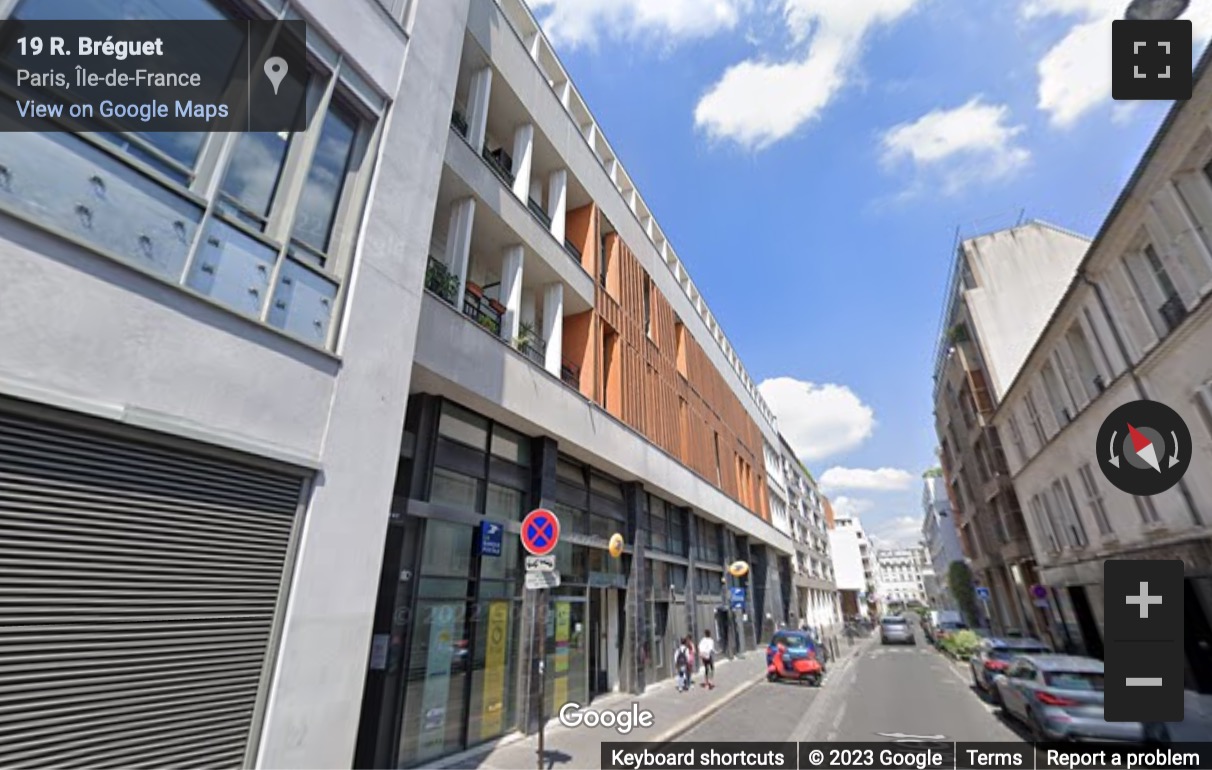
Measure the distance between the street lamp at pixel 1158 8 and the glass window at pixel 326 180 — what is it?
35.4 ft

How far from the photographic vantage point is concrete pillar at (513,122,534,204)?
39.8 feet

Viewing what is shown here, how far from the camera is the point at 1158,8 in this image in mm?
7535

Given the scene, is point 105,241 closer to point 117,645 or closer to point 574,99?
point 117,645

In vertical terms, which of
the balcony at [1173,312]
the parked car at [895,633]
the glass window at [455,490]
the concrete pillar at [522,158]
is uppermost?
the concrete pillar at [522,158]

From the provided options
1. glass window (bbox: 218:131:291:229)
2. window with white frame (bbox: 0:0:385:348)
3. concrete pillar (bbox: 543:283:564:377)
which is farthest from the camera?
concrete pillar (bbox: 543:283:564:377)

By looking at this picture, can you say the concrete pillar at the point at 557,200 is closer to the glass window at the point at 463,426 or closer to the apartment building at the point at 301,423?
the apartment building at the point at 301,423

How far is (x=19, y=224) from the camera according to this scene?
379 cm

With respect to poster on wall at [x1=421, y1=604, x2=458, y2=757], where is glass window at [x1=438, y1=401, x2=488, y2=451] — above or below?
above

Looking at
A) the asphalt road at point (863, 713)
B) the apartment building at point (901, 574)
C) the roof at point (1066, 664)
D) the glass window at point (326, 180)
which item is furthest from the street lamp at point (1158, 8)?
the apartment building at point (901, 574)

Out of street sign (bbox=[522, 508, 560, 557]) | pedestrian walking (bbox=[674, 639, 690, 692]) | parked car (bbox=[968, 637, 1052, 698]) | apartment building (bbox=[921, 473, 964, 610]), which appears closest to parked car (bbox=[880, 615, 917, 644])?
apartment building (bbox=[921, 473, 964, 610])

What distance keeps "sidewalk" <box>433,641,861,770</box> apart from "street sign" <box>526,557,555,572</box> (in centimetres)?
326

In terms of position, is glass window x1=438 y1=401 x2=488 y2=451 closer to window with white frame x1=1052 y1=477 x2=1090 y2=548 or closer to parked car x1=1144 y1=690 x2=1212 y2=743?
parked car x1=1144 y1=690 x2=1212 y2=743

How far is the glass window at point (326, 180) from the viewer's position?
20.7 ft

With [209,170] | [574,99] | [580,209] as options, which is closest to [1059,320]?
[580,209]
